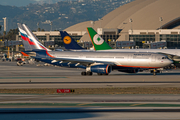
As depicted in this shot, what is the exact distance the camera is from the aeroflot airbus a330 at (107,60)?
161 feet

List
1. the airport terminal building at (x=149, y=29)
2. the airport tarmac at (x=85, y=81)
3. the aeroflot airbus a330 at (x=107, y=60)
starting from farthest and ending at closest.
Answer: the airport terminal building at (x=149, y=29) < the aeroflot airbus a330 at (x=107, y=60) < the airport tarmac at (x=85, y=81)

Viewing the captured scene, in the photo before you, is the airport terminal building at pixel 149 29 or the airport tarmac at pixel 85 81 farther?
the airport terminal building at pixel 149 29

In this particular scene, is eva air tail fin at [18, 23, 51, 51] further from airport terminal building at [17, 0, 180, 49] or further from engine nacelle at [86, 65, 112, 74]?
airport terminal building at [17, 0, 180, 49]

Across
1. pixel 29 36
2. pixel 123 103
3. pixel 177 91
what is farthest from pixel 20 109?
pixel 29 36

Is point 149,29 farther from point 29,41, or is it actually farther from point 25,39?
point 29,41

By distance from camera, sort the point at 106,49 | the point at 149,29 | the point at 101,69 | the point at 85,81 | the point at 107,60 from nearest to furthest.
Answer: the point at 85,81 < the point at 101,69 < the point at 107,60 < the point at 106,49 < the point at 149,29

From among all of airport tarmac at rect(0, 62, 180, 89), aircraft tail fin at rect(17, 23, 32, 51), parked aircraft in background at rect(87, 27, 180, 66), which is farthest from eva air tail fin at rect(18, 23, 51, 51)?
parked aircraft in background at rect(87, 27, 180, 66)

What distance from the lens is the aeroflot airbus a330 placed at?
4909 cm

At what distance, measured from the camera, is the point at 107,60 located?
51469mm

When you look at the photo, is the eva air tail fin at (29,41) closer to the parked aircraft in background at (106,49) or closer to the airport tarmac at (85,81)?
the airport tarmac at (85,81)

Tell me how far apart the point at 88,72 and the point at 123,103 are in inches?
1098

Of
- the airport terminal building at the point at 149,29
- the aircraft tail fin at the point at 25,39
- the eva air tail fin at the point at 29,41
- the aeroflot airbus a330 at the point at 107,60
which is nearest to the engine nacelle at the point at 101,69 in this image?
the aeroflot airbus a330 at the point at 107,60

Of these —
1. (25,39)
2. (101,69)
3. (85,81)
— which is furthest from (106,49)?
(85,81)

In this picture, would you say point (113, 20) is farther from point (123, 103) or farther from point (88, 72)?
point (123, 103)
